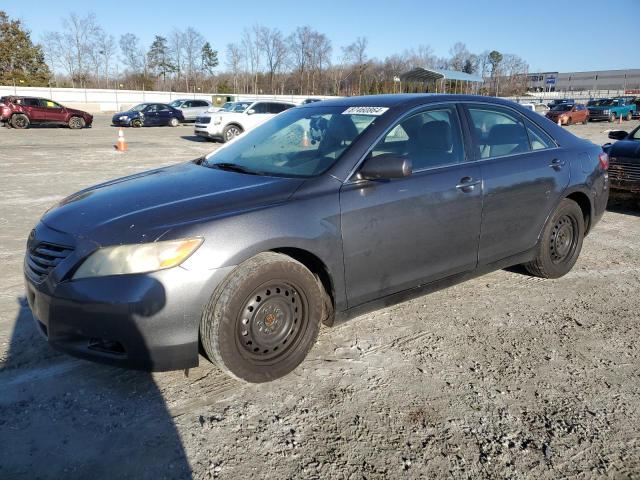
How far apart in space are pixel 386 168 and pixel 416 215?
461mm

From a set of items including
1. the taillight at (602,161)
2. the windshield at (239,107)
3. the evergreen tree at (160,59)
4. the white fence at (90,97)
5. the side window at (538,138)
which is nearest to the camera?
the side window at (538,138)

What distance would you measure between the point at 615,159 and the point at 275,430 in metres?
7.17

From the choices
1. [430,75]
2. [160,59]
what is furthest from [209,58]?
[430,75]

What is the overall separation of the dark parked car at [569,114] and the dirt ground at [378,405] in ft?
107

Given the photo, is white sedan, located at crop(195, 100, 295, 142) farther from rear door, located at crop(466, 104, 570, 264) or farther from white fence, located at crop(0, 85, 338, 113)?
white fence, located at crop(0, 85, 338, 113)

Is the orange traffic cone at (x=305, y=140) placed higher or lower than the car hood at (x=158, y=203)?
higher

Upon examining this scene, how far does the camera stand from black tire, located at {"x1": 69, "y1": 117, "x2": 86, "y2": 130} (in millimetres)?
25702

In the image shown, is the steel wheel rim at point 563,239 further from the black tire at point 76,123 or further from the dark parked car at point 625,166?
the black tire at point 76,123

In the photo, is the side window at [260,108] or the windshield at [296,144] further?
the side window at [260,108]

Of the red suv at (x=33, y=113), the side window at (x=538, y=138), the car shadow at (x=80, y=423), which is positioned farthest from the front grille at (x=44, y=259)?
the red suv at (x=33, y=113)

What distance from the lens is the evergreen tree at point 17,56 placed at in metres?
55.0

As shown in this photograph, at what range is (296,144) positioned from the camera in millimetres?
3664

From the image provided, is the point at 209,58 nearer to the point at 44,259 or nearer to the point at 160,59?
the point at 160,59

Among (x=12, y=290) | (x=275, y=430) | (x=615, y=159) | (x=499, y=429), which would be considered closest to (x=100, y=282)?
(x=275, y=430)
